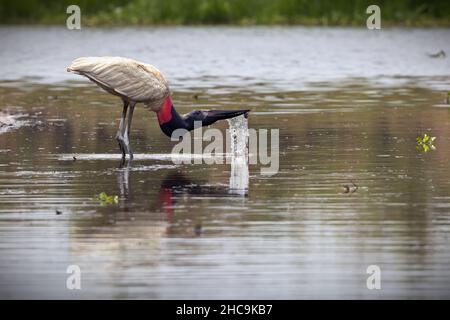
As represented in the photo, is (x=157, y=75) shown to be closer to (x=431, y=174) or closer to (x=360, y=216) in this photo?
(x=431, y=174)

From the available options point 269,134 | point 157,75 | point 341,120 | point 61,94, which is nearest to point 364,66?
point 61,94

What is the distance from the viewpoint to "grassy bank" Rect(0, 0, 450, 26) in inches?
2376

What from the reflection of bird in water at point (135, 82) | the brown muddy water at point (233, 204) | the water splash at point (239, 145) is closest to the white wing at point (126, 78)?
the reflection of bird in water at point (135, 82)

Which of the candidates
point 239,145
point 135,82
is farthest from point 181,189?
point 239,145

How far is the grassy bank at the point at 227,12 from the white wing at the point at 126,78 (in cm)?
4295

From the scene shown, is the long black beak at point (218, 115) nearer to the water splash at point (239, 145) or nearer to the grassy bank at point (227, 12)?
the water splash at point (239, 145)

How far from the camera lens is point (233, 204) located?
13.4 meters

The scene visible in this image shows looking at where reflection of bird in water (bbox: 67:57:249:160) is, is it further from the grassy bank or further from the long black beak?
the grassy bank

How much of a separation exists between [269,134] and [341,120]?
2.54 metres

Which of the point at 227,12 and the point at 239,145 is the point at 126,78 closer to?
the point at 239,145

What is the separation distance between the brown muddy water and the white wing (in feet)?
2.65

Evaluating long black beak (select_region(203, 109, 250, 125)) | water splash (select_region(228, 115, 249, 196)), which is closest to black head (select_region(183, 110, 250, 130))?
long black beak (select_region(203, 109, 250, 125))

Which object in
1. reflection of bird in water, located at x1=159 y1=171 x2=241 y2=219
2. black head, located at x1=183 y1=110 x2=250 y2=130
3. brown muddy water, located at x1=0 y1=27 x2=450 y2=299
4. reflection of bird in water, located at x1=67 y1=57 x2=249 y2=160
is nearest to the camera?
brown muddy water, located at x1=0 y1=27 x2=450 y2=299

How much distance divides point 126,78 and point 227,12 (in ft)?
151
